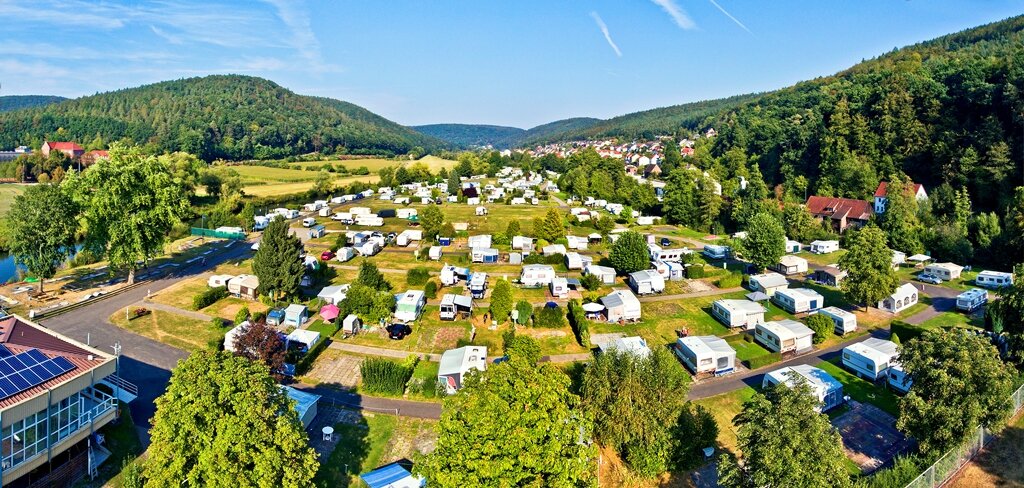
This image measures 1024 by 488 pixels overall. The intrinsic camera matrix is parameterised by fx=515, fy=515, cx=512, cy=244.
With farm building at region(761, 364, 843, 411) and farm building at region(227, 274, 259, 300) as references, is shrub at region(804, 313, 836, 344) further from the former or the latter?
farm building at region(227, 274, 259, 300)

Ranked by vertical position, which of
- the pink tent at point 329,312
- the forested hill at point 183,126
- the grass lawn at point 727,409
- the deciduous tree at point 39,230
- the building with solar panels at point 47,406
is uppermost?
the forested hill at point 183,126

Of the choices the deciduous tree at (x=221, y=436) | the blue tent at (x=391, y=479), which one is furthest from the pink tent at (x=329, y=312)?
the deciduous tree at (x=221, y=436)

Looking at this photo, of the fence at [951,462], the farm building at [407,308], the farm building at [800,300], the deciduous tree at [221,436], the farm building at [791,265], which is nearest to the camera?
the deciduous tree at [221,436]

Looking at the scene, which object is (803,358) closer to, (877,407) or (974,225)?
(877,407)

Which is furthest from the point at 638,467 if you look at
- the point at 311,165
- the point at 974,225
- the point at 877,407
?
the point at 311,165

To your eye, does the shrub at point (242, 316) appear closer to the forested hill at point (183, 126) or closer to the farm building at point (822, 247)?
the farm building at point (822, 247)

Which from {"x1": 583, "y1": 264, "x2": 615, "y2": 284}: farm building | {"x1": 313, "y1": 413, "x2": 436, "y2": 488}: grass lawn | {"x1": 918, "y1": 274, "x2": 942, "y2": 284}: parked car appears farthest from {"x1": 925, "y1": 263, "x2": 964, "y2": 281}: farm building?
{"x1": 313, "y1": 413, "x2": 436, "y2": 488}: grass lawn

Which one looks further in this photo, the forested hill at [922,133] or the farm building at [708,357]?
the forested hill at [922,133]

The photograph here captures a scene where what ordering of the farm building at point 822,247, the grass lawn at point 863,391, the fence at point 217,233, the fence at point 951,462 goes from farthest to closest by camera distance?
the fence at point 217,233
the farm building at point 822,247
the grass lawn at point 863,391
the fence at point 951,462
